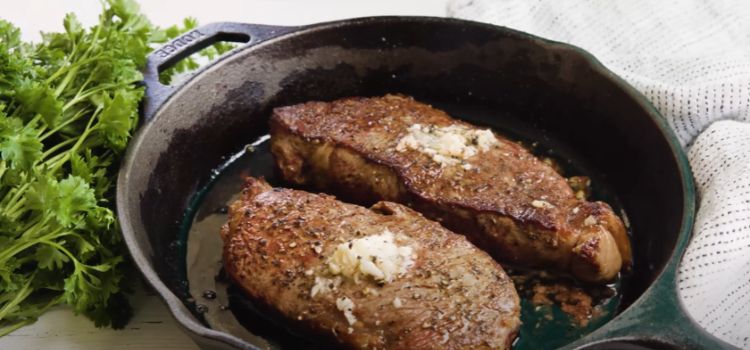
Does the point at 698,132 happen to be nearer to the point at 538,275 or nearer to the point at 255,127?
the point at 538,275

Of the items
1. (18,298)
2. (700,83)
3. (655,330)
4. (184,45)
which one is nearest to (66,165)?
(18,298)

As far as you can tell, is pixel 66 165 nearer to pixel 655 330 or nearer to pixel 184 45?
pixel 184 45

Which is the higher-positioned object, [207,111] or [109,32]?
[109,32]

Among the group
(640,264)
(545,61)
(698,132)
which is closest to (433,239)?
(640,264)

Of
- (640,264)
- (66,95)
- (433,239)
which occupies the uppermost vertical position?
(66,95)

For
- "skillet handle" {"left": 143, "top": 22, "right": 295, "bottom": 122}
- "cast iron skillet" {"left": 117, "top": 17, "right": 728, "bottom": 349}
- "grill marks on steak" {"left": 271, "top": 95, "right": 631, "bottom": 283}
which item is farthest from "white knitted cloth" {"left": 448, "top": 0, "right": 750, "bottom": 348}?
"skillet handle" {"left": 143, "top": 22, "right": 295, "bottom": 122}

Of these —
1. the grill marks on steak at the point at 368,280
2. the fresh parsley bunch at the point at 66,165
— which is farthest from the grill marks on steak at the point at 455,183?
the fresh parsley bunch at the point at 66,165

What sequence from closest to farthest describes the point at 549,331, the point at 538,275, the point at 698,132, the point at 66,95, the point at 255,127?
1. the point at 549,331
2. the point at 538,275
3. the point at 66,95
4. the point at 698,132
5. the point at 255,127

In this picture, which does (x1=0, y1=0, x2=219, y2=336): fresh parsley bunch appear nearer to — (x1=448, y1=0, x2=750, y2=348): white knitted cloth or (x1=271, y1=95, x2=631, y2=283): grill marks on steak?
(x1=271, y1=95, x2=631, y2=283): grill marks on steak
